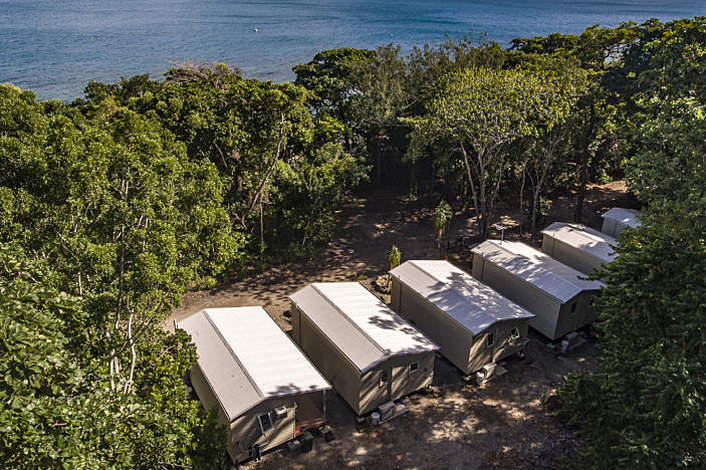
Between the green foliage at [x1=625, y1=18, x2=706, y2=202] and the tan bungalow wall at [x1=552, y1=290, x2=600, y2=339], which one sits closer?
the green foliage at [x1=625, y1=18, x2=706, y2=202]

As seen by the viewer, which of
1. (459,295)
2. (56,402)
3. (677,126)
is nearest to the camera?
(56,402)

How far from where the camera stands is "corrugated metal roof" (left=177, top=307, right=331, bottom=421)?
15.0 m

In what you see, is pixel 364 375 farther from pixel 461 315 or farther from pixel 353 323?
pixel 461 315

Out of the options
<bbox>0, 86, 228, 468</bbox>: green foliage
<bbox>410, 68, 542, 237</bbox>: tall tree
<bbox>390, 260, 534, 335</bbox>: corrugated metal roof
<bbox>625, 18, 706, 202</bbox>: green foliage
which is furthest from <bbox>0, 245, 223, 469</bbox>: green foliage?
<bbox>410, 68, 542, 237</bbox>: tall tree

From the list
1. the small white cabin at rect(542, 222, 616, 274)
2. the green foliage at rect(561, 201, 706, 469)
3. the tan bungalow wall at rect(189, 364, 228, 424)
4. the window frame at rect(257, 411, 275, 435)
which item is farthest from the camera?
the small white cabin at rect(542, 222, 616, 274)

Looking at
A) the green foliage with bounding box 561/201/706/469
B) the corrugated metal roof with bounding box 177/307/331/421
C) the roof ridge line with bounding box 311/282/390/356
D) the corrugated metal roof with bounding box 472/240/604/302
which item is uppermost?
the green foliage with bounding box 561/201/706/469

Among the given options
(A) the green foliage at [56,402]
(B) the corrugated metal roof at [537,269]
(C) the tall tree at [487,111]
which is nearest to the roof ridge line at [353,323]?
(A) the green foliage at [56,402]

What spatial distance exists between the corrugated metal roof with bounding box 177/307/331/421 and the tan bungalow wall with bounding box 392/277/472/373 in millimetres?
5998

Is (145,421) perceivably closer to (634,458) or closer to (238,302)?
(634,458)

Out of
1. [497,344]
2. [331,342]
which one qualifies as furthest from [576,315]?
[331,342]

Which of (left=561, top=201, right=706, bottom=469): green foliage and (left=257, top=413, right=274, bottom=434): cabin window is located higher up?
(left=561, top=201, right=706, bottom=469): green foliage

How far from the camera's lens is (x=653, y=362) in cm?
1149

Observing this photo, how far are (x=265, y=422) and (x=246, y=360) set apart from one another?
7.26 feet

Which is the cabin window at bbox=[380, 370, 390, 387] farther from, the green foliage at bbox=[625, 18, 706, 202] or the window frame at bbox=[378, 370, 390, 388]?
the green foliage at bbox=[625, 18, 706, 202]
